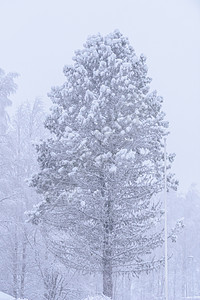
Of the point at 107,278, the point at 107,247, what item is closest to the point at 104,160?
the point at 107,247

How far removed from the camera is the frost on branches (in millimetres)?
12180

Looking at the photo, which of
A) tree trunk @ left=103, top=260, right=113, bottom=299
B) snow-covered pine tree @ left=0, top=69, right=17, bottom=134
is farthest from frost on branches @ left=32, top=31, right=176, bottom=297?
snow-covered pine tree @ left=0, top=69, right=17, bottom=134

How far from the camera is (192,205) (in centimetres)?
3603

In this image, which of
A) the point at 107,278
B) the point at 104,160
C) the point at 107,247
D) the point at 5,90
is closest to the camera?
the point at 104,160

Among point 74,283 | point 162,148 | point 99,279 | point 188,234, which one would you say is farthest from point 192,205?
point 162,148

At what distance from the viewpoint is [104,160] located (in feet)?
38.7

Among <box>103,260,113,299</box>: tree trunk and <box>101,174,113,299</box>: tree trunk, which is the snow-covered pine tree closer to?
<box>101,174,113,299</box>: tree trunk

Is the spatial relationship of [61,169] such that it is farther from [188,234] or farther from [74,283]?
[188,234]

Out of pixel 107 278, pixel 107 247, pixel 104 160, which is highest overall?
pixel 104 160

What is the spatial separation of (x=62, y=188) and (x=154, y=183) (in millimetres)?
2868

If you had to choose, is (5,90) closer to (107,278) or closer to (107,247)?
(107,247)

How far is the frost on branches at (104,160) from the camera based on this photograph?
12.2 meters

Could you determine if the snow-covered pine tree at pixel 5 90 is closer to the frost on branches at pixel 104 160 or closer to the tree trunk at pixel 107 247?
the frost on branches at pixel 104 160

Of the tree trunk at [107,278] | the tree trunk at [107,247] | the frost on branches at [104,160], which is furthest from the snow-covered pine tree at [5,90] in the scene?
the tree trunk at [107,278]
